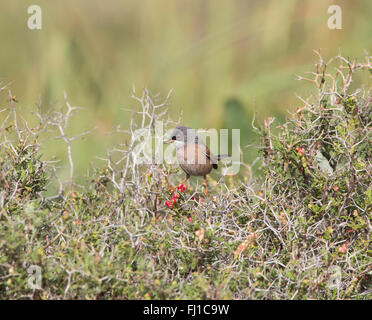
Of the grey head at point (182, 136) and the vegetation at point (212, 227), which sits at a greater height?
the grey head at point (182, 136)

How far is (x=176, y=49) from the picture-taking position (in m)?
4.78

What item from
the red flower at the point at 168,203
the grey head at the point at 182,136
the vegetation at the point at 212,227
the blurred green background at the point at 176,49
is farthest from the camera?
the blurred green background at the point at 176,49

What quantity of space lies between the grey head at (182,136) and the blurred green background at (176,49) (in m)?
1.31

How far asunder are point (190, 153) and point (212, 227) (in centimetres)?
98

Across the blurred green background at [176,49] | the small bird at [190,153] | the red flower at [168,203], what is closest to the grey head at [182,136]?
the small bird at [190,153]

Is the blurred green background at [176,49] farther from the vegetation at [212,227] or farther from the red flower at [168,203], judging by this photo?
the red flower at [168,203]

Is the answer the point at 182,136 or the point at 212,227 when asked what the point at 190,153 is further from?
the point at 212,227

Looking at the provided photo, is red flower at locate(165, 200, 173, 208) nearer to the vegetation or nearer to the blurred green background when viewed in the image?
the vegetation

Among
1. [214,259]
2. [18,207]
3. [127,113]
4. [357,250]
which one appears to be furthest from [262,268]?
[127,113]

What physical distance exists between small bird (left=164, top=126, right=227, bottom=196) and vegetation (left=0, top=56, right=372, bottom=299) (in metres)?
0.34

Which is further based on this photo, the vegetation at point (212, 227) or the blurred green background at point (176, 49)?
the blurred green background at point (176, 49)

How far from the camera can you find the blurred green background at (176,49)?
175 inches

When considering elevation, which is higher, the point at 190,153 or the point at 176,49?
the point at 176,49

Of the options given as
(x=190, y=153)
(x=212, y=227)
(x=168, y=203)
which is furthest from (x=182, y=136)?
(x=212, y=227)
